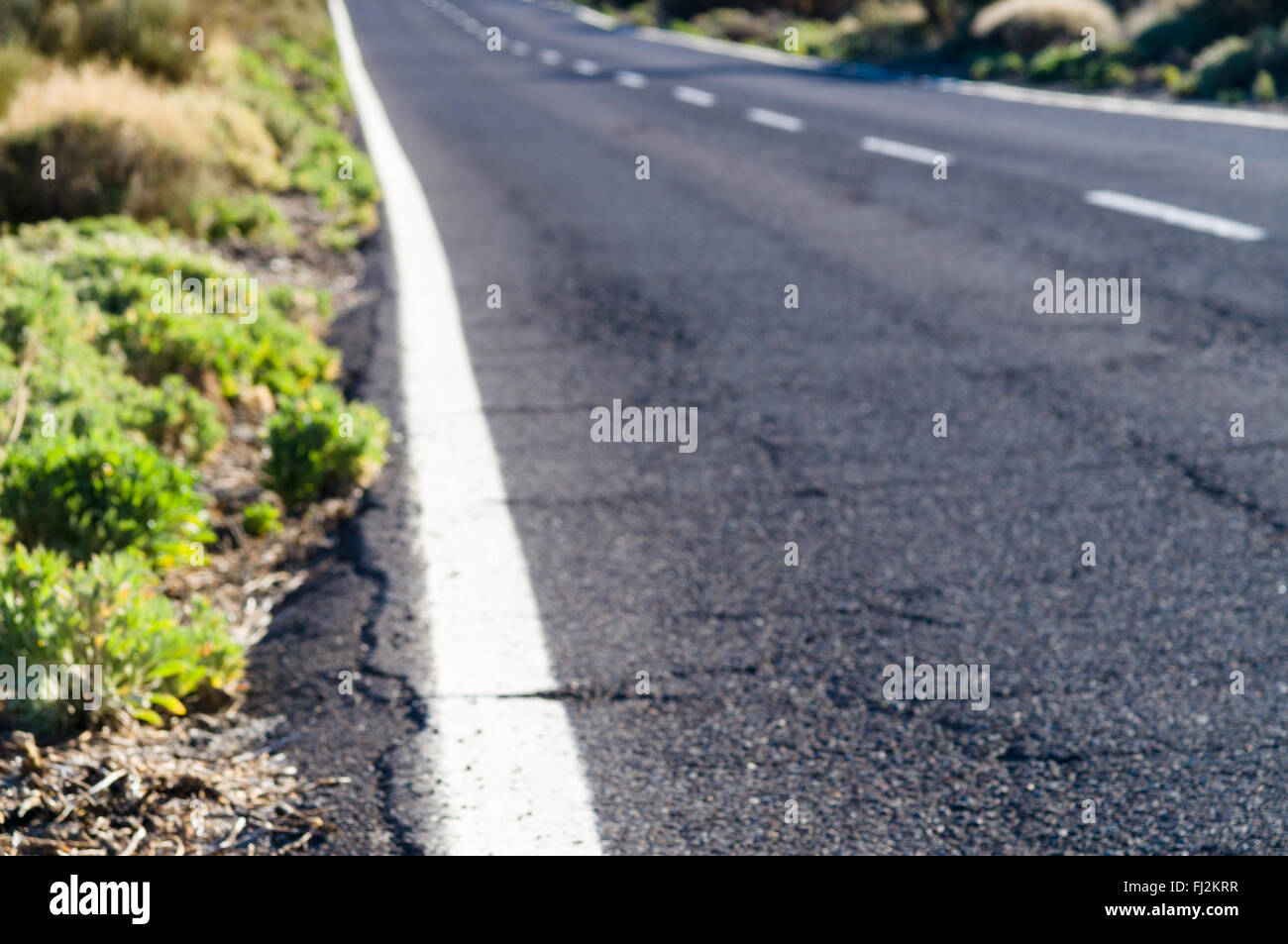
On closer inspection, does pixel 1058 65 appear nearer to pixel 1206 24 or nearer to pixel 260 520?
pixel 1206 24

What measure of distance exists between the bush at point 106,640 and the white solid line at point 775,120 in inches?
435

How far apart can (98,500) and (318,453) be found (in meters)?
0.73

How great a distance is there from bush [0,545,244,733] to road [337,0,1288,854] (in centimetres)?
76

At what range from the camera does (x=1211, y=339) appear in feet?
16.3

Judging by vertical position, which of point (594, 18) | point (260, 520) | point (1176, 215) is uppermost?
point (594, 18)

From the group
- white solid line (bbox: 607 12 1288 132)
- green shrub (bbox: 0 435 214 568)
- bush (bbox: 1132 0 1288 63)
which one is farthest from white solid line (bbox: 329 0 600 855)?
bush (bbox: 1132 0 1288 63)

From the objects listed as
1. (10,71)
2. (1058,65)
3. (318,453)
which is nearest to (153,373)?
(318,453)

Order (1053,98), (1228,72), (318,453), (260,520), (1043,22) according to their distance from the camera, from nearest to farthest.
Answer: (260,520) → (318,453) → (1228,72) → (1053,98) → (1043,22)

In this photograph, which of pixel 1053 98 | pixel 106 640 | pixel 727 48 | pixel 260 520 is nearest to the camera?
pixel 106 640

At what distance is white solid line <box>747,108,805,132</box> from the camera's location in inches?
520

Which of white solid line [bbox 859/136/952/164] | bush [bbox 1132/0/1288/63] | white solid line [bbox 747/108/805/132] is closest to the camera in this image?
white solid line [bbox 859/136/952/164]

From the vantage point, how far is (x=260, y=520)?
3740 mm

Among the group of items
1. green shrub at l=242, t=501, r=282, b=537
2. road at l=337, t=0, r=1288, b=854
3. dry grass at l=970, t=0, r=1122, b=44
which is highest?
dry grass at l=970, t=0, r=1122, b=44

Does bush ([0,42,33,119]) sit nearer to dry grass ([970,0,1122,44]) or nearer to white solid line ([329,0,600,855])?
white solid line ([329,0,600,855])
